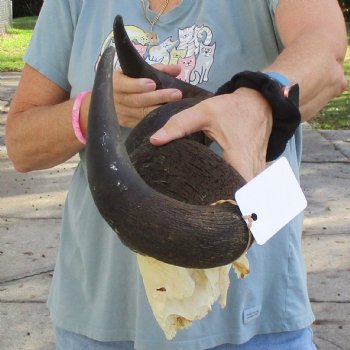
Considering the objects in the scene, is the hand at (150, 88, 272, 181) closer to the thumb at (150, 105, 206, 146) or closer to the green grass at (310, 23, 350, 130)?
the thumb at (150, 105, 206, 146)

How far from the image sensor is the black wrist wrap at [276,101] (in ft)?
4.47

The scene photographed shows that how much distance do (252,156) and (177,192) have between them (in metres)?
0.13

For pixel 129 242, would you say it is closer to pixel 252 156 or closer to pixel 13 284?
pixel 252 156

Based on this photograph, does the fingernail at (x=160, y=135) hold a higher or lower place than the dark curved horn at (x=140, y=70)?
higher

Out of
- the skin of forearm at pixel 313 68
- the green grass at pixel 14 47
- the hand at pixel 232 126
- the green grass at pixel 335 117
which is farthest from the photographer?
the green grass at pixel 14 47

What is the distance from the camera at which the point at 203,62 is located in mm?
2062

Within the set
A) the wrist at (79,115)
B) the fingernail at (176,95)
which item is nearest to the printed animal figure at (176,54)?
the wrist at (79,115)

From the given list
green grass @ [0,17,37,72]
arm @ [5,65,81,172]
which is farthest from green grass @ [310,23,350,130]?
arm @ [5,65,81,172]

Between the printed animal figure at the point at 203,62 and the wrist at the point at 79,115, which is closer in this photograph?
the wrist at the point at 79,115

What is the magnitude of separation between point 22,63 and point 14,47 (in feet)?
13.8

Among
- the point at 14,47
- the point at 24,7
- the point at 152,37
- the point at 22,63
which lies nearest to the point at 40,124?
the point at 152,37

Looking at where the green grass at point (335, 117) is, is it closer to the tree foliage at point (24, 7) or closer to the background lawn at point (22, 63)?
the background lawn at point (22, 63)

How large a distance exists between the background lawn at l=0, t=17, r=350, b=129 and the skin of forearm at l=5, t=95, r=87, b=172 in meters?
8.35

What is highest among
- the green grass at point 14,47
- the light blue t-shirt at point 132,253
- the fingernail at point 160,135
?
the fingernail at point 160,135
